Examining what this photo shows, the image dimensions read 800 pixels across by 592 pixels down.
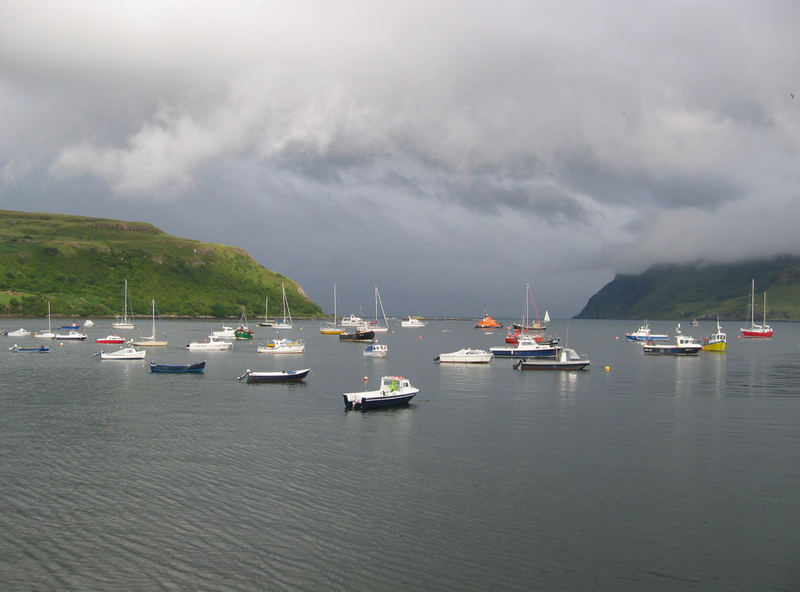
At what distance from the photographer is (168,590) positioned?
22.5 metres

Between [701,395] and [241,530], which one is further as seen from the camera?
[701,395]

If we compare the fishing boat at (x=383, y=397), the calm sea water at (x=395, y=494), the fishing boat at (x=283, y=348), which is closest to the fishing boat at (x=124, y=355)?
the fishing boat at (x=283, y=348)

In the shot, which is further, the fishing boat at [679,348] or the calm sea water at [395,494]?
the fishing boat at [679,348]

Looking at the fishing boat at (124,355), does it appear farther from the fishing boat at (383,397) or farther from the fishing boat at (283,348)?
the fishing boat at (383,397)

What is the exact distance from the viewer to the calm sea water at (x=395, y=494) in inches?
964

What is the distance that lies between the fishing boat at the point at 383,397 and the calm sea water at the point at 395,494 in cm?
124

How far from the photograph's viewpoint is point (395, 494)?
33875 millimetres

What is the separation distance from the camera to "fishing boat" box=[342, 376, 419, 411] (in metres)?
60.3

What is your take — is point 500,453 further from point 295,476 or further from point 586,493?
point 295,476

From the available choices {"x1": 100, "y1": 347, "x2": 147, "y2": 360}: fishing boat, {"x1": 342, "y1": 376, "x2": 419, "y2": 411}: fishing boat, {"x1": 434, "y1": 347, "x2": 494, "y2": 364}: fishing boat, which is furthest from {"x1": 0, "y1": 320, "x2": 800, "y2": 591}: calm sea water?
{"x1": 434, "y1": 347, "x2": 494, "y2": 364}: fishing boat

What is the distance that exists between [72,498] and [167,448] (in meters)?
11.4

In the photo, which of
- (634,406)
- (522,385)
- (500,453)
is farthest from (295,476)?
(522,385)

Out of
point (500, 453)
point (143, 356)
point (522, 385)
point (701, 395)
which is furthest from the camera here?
point (143, 356)

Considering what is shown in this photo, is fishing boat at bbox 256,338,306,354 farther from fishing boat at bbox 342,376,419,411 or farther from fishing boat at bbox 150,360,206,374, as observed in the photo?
fishing boat at bbox 342,376,419,411
